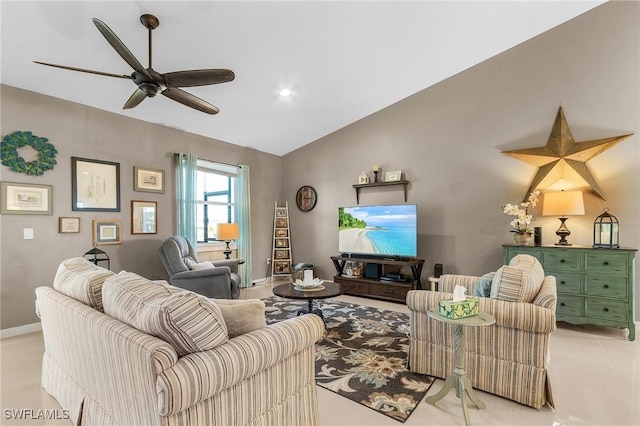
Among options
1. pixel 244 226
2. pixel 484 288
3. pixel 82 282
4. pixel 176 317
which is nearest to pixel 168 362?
pixel 176 317

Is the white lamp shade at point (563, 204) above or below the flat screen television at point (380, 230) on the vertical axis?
above

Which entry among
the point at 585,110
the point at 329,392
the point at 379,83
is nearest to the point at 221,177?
the point at 379,83

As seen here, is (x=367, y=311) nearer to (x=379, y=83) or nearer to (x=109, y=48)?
(x=379, y=83)

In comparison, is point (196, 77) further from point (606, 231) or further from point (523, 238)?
point (606, 231)

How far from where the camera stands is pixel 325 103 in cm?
Answer: 463

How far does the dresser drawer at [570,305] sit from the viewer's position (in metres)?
3.28

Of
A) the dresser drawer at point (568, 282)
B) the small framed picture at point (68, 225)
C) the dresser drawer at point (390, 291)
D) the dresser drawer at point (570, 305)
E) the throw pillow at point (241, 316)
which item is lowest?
the dresser drawer at point (390, 291)

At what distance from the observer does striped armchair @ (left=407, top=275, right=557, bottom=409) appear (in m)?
1.91

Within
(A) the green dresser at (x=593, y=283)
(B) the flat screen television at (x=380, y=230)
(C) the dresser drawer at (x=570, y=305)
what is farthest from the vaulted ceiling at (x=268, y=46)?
(C) the dresser drawer at (x=570, y=305)

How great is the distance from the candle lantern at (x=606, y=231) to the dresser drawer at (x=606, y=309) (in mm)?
611

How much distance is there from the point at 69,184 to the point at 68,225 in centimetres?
50

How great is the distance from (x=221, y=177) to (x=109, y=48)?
2.93 m

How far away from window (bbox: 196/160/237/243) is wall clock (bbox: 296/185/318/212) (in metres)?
1.31

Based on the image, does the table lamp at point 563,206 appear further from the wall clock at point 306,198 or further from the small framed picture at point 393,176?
the wall clock at point 306,198
